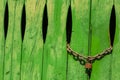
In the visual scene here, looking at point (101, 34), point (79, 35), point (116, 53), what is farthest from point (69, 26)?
point (116, 53)

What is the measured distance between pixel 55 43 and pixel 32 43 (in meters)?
0.17

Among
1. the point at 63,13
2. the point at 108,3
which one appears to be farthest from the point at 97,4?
the point at 63,13

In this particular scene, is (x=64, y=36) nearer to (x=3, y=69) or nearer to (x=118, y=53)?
(x=118, y=53)

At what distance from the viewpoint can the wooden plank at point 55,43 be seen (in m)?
2.38

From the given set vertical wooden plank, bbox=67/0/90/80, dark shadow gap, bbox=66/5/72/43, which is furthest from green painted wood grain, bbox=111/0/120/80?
dark shadow gap, bbox=66/5/72/43

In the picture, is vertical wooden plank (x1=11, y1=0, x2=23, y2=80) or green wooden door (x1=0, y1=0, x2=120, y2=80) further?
vertical wooden plank (x1=11, y1=0, x2=23, y2=80)

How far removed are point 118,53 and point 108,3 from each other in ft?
0.93

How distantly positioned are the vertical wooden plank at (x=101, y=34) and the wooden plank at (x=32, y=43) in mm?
351

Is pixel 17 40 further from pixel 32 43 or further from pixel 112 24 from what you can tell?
pixel 112 24

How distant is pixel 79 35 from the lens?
234 centimetres

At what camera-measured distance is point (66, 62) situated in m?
2.37

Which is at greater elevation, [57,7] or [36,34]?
[57,7]

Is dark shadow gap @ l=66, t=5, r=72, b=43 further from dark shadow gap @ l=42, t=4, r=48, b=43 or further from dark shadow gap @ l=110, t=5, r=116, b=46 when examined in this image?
dark shadow gap @ l=110, t=5, r=116, b=46

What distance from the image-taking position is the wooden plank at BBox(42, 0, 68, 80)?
2381mm
